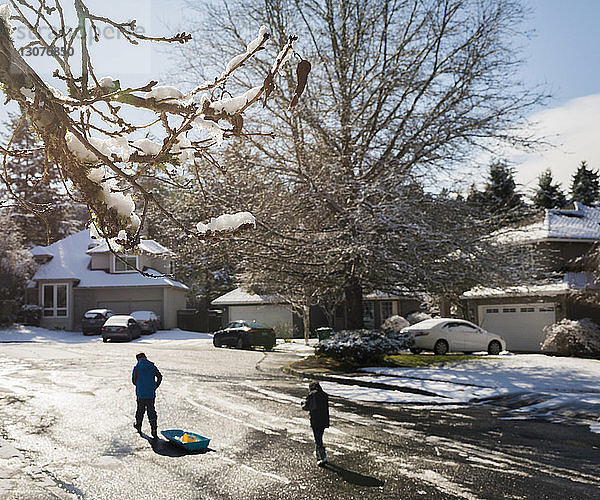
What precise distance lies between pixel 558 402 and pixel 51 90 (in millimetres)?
15451

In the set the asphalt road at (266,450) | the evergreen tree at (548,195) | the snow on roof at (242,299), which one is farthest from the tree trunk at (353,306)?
the evergreen tree at (548,195)

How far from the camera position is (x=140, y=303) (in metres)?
44.6

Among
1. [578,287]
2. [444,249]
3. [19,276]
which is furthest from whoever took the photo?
[19,276]

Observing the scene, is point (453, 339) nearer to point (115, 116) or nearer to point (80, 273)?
point (115, 116)

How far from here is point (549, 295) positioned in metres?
27.4

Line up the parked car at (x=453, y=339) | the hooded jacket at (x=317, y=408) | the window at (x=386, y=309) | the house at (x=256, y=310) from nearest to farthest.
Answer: the hooded jacket at (x=317, y=408), the parked car at (x=453, y=339), the house at (x=256, y=310), the window at (x=386, y=309)

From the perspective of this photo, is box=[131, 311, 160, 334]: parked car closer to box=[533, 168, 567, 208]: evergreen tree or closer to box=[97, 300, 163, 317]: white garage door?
box=[97, 300, 163, 317]: white garage door

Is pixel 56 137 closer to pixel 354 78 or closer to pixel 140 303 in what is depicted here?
pixel 354 78

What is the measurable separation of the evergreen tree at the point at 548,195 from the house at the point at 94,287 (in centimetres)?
3156

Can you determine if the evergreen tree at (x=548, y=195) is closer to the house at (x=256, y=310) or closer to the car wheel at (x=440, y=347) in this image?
the house at (x=256, y=310)

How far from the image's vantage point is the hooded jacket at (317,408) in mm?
9750

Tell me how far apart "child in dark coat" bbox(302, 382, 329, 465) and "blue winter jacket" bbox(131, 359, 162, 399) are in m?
3.23

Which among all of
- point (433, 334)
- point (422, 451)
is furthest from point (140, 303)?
point (422, 451)

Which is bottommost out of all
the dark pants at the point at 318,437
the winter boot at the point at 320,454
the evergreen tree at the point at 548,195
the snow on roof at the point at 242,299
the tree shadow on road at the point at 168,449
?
the tree shadow on road at the point at 168,449
